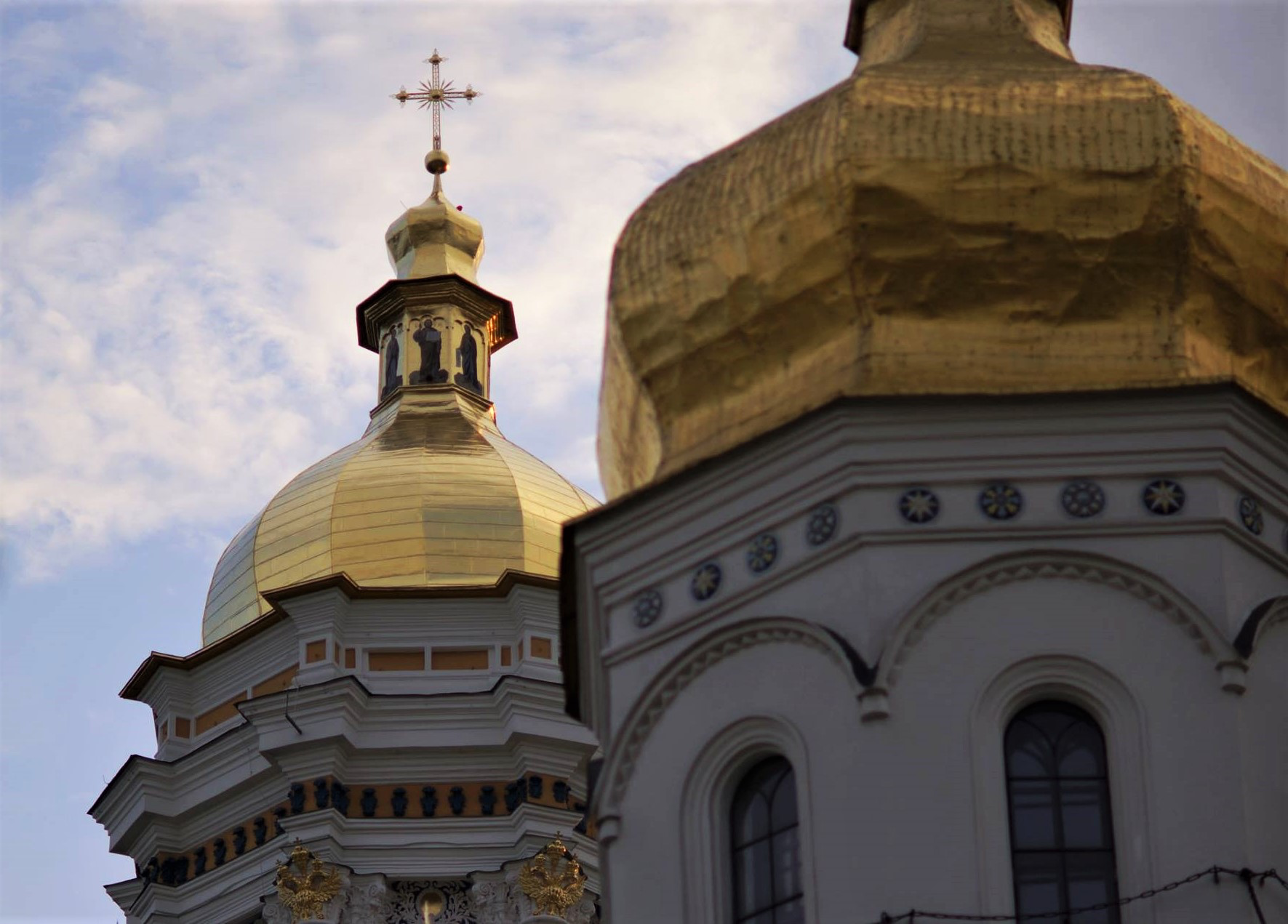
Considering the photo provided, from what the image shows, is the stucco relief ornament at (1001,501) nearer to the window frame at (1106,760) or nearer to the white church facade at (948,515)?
the white church facade at (948,515)

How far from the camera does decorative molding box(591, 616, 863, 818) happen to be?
495 inches

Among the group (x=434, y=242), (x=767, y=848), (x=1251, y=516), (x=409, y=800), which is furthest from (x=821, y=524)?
(x=434, y=242)

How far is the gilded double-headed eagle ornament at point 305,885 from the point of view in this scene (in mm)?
20344

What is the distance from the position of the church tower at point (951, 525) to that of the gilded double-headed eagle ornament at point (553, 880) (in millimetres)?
7024

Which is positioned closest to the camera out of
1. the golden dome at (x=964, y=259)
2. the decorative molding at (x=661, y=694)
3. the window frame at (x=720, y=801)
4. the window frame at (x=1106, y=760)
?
the window frame at (x=1106, y=760)

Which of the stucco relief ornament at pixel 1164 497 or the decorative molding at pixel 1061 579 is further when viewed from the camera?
the stucco relief ornament at pixel 1164 497

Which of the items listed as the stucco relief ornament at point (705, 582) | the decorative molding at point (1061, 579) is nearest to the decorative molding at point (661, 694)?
the stucco relief ornament at point (705, 582)

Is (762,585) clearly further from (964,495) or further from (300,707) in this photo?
(300,707)

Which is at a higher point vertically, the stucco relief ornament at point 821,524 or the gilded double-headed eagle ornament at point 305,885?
the gilded double-headed eagle ornament at point 305,885

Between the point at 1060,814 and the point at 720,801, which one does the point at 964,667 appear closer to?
the point at 1060,814

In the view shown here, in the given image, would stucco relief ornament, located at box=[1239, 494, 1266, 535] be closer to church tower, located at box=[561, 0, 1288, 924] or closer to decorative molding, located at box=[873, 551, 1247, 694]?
church tower, located at box=[561, 0, 1288, 924]

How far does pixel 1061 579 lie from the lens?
1231 cm

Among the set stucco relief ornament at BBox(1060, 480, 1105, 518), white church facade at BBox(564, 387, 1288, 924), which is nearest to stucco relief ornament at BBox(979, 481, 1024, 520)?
white church facade at BBox(564, 387, 1288, 924)

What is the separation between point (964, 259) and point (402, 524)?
969 centimetres
